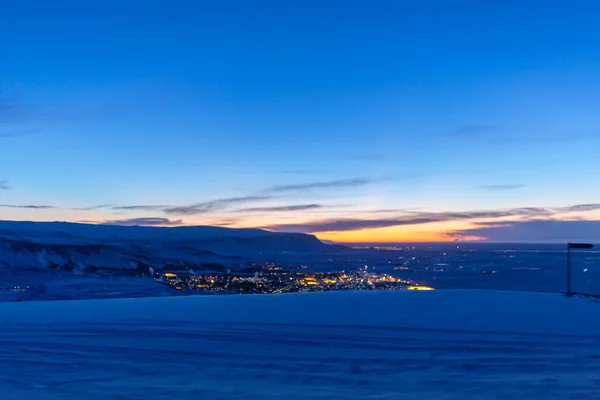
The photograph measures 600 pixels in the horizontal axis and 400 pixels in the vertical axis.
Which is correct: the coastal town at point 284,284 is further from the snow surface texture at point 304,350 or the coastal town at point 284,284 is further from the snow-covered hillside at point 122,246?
the snow surface texture at point 304,350

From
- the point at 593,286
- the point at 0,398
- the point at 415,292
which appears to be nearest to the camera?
the point at 0,398

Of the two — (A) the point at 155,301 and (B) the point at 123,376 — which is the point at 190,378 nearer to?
(B) the point at 123,376

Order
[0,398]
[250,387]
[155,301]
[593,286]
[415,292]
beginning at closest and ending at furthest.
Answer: [0,398], [250,387], [155,301], [415,292], [593,286]

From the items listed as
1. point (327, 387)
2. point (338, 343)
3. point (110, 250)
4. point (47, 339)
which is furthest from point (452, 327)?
point (110, 250)

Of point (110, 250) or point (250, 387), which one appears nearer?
point (250, 387)

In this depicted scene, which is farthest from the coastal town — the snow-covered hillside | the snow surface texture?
the snow surface texture

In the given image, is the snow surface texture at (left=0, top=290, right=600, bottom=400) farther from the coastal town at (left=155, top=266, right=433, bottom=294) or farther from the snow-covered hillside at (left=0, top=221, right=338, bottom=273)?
the snow-covered hillside at (left=0, top=221, right=338, bottom=273)
